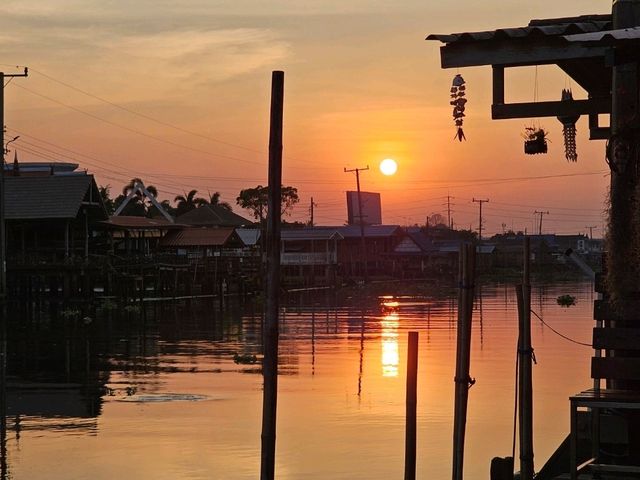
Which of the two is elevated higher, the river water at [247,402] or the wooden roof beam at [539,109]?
the wooden roof beam at [539,109]

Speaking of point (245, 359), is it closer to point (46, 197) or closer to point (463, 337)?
point (463, 337)

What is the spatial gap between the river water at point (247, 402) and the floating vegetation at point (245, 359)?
31 centimetres

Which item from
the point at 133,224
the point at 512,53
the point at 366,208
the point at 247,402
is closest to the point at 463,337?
the point at 512,53

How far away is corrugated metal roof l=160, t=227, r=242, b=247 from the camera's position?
281 feet

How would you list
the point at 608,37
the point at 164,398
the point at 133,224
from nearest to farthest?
the point at 608,37 → the point at 164,398 → the point at 133,224

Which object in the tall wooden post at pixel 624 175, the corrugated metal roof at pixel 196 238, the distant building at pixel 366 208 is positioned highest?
the distant building at pixel 366 208

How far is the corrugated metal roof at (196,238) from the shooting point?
281 feet

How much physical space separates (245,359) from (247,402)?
8.71 m

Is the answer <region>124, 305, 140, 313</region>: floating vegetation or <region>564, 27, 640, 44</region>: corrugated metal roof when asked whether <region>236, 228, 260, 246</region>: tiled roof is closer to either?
<region>124, 305, 140, 313</region>: floating vegetation

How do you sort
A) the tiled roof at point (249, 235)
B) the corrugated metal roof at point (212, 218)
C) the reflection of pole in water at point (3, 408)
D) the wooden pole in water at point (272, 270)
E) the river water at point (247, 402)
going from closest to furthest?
the wooden pole in water at point (272, 270) < the reflection of pole in water at point (3, 408) < the river water at point (247, 402) < the corrugated metal roof at point (212, 218) < the tiled roof at point (249, 235)

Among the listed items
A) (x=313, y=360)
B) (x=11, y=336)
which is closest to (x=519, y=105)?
(x=313, y=360)

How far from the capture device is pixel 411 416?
36.9 feet

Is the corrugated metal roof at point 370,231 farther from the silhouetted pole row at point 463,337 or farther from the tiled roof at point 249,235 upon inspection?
the silhouetted pole row at point 463,337

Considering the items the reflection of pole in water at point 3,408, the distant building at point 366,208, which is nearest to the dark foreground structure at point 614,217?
the reflection of pole in water at point 3,408
